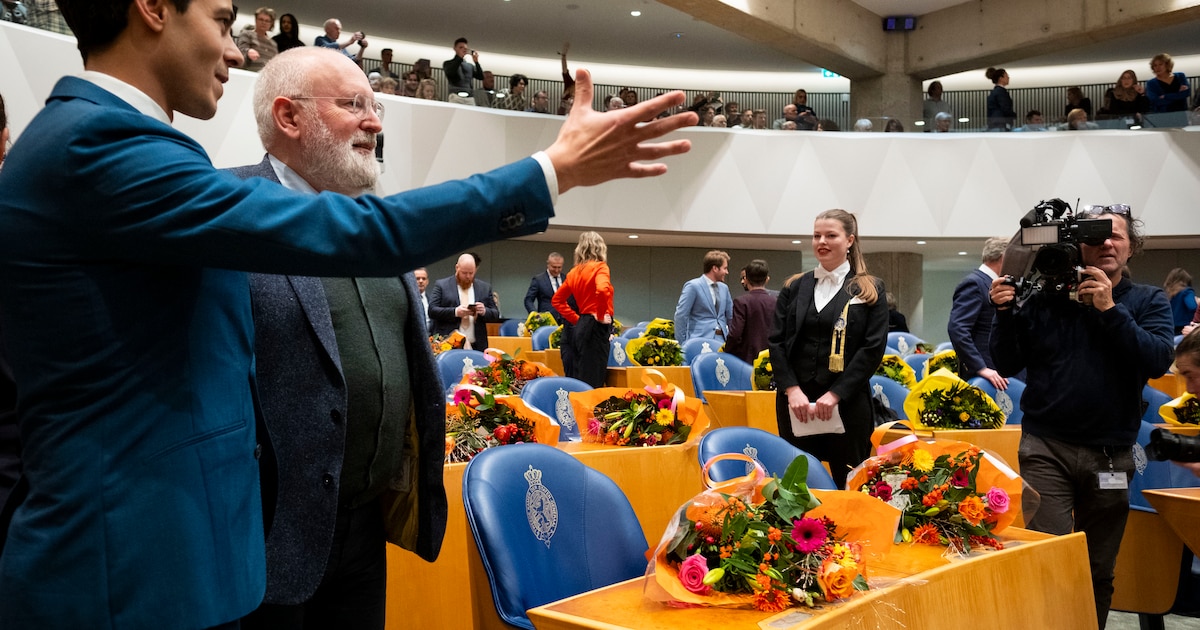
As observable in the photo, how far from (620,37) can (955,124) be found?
5.66 metres

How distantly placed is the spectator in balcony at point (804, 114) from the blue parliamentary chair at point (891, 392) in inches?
399

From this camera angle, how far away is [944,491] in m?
2.42

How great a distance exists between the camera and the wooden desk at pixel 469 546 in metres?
2.62

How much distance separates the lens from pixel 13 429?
1.62m

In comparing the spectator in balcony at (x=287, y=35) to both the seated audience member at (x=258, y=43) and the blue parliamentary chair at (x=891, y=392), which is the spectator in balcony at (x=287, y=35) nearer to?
the seated audience member at (x=258, y=43)

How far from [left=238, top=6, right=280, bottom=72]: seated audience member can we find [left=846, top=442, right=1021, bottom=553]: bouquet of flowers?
8949 mm

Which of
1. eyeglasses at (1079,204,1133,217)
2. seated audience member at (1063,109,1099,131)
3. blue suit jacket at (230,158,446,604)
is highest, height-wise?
seated audience member at (1063,109,1099,131)

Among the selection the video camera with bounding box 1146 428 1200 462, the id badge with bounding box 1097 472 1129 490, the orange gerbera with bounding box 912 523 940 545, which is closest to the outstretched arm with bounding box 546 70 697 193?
Answer: the orange gerbera with bounding box 912 523 940 545

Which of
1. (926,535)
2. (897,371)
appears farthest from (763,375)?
(926,535)

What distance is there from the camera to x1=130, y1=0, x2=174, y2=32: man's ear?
112cm

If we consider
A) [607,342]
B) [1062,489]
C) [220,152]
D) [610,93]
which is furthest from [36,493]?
[610,93]

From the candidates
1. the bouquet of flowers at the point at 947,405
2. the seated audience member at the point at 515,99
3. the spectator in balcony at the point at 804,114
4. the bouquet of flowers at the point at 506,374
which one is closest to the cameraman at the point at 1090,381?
the bouquet of flowers at the point at 947,405

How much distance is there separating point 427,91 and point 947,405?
9.68m

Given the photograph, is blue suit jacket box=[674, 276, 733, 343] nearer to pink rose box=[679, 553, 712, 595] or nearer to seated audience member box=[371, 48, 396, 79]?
seated audience member box=[371, 48, 396, 79]
